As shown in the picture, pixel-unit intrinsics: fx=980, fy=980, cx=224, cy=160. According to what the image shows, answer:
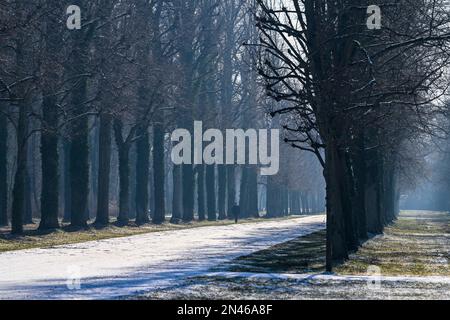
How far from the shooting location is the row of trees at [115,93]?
117ft

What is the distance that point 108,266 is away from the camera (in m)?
22.2

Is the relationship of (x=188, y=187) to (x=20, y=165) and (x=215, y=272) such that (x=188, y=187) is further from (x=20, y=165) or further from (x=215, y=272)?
(x=215, y=272)

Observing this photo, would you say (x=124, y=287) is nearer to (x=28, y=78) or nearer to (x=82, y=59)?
(x=28, y=78)

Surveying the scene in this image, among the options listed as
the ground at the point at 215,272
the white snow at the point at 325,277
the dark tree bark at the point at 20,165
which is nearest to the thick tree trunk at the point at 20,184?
the dark tree bark at the point at 20,165

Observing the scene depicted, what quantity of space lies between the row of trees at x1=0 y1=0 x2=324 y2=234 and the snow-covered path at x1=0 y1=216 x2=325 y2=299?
588cm

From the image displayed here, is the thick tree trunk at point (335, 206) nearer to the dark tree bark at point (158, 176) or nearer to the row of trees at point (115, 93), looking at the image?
the row of trees at point (115, 93)

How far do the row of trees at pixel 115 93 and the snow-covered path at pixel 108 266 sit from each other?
19.3 ft

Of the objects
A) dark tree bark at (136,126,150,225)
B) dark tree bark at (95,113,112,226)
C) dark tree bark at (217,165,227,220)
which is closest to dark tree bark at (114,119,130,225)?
dark tree bark at (95,113,112,226)

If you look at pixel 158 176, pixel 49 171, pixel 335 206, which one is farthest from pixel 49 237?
pixel 158 176

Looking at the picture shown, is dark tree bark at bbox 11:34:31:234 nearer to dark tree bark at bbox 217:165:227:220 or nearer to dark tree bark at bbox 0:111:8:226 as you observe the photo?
dark tree bark at bbox 0:111:8:226

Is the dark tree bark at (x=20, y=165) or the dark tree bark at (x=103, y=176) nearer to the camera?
the dark tree bark at (x=20, y=165)

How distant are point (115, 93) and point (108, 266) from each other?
19905 mm

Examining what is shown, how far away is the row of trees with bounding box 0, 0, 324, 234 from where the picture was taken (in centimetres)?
3559
